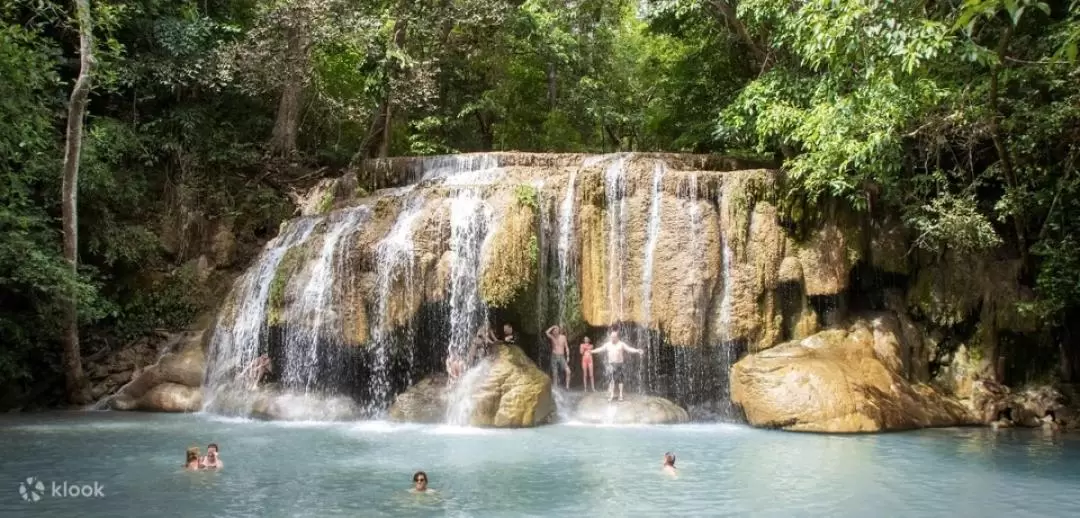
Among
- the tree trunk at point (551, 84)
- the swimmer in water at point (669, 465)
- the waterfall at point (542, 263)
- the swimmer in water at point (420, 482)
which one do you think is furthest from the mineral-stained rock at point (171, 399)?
the tree trunk at point (551, 84)

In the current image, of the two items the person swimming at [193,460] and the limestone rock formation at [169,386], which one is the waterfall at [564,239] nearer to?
the limestone rock formation at [169,386]

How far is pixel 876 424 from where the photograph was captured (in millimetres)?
A: 12172

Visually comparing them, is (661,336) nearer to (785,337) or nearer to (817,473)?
(785,337)

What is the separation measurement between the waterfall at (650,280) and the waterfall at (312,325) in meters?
5.29

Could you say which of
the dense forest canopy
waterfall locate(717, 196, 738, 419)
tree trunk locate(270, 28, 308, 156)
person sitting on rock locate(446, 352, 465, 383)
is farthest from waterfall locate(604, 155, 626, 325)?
tree trunk locate(270, 28, 308, 156)

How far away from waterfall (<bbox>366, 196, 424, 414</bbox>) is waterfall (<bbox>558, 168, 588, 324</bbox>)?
8.77 ft

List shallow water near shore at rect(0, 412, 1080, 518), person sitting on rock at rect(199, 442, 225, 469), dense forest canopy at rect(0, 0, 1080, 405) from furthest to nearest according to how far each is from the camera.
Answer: dense forest canopy at rect(0, 0, 1080, 405)
person sitting on rock at rect(199, 442, 225, 469)
shallow water near shore at rect(0, 412, 1080, 518)

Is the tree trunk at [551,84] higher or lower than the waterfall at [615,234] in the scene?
higher

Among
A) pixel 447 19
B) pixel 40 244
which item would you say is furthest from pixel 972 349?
pixel 40 244

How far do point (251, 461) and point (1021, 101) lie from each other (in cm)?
1273

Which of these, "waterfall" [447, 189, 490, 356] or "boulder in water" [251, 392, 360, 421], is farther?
"waterfall" [447, 189, 490, 356]

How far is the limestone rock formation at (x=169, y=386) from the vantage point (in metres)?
14.5

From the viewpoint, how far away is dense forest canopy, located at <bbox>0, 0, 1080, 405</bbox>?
12.9m

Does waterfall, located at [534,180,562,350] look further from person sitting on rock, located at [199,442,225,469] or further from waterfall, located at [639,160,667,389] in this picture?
person sitting on rock, located at [199,442,225,469]
